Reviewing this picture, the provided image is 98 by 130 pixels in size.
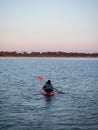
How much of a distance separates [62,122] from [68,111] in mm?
3448

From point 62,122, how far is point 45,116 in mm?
2029

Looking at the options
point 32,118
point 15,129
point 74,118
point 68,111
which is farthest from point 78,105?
point 15,129

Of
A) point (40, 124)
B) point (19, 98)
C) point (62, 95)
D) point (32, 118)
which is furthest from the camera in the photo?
point (62, 95)

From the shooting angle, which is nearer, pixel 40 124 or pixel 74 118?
pixel 40 124

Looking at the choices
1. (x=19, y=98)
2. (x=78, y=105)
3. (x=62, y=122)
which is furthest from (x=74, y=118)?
(x=19, y=98)

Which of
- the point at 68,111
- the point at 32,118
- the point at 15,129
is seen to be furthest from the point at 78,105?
the point at 15,129

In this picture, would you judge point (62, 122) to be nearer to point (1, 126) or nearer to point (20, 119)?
point (20, 119)

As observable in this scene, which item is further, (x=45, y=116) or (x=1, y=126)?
(x=45, y=116)

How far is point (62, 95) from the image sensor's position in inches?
1173

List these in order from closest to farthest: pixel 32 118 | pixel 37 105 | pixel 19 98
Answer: pixel 32 118, pixel 37 105, pixel 19 98

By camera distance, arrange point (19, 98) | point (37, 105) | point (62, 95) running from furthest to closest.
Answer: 1. point (62, 95)
2. point (19, 98)
3. point (37, 105)

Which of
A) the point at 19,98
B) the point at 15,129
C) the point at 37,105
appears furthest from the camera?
the point at 19,98

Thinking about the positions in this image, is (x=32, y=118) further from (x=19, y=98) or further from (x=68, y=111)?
(x=19, y=98)

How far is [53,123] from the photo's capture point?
1797 cm
